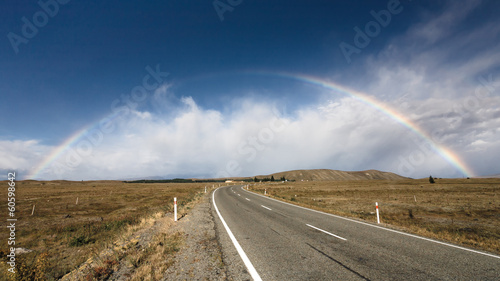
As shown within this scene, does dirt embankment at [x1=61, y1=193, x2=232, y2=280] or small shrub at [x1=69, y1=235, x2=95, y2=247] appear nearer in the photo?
dirt embankment at [x1=61, y1=193, x2=232, y2=280]

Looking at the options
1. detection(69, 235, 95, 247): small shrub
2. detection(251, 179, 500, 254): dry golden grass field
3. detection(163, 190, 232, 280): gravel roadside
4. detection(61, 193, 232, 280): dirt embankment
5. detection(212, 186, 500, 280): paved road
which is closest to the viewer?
detection(212, 186, 500, 280): paved road

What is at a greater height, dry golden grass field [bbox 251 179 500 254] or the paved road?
the paved road

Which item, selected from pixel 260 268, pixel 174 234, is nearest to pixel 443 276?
pixel 260 268

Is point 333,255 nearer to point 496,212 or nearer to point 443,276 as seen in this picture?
point 443,276

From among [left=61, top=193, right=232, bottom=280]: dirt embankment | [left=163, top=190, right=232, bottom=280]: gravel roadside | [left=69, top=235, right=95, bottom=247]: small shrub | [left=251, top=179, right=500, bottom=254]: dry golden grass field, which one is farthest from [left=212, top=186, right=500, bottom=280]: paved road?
[left=69, top=235, right=95, bottom=247]: small shrub

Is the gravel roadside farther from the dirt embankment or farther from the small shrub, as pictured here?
the small shrub

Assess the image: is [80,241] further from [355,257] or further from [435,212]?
[435,212]

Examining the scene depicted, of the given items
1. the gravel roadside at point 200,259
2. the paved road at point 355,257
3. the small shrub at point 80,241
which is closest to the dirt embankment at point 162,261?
the gravel roadside at point 200,259

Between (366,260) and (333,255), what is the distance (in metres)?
0.76

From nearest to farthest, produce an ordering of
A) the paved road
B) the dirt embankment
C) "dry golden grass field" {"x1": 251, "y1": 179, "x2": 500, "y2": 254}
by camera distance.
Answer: the paved road
the dirt embankment
"dry golden grass field" {"x1": 251, "y1": 179, "x2": 500, "y2": 254}

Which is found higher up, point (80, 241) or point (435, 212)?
point (80, 241)

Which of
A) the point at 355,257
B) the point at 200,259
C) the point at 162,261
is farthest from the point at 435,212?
the point at 162,261

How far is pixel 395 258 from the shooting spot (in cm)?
516

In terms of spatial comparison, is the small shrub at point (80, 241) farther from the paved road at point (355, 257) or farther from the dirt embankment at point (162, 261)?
the paved road at point (355, 257)
